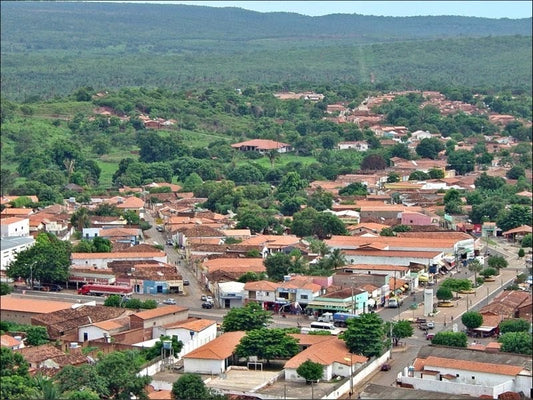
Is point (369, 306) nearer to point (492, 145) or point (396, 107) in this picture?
point (492, 145)

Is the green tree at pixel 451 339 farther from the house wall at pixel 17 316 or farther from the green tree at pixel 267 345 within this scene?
the house wall at pixel 17 316

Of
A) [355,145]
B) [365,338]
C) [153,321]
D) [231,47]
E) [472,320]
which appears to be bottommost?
[231,47]

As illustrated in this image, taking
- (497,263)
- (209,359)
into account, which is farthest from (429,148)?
(209,359)

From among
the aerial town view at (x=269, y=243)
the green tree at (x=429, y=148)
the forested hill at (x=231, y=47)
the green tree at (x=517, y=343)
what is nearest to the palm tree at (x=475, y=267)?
the aerial town view at (x=269, y=243)

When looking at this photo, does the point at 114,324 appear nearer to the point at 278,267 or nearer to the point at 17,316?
the point at 17,316

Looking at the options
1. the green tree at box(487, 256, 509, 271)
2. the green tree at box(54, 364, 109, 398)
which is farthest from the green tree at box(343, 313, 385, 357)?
the green tree at box(487, 256, 509, 271)
